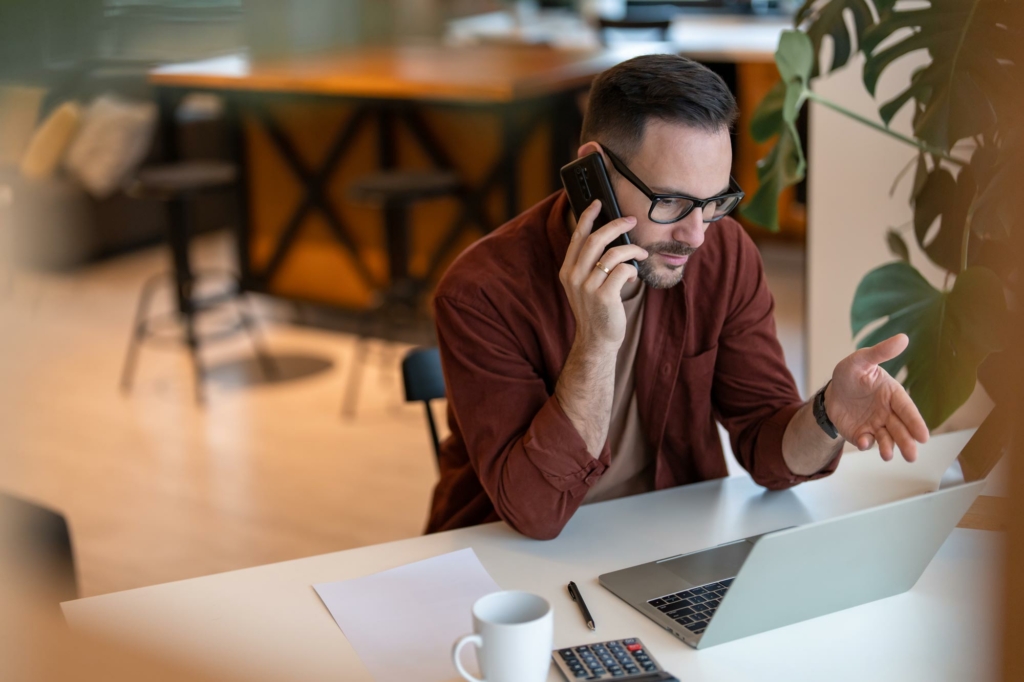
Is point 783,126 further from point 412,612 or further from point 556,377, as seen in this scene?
point 412,612

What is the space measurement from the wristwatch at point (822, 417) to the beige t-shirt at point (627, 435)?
0.26 metres

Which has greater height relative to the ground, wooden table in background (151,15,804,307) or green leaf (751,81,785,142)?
green leaf (751,81,785,142)

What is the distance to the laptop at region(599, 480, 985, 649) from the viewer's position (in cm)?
88

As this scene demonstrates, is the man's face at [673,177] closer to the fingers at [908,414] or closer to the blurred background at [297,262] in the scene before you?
the fingers at [908,414]

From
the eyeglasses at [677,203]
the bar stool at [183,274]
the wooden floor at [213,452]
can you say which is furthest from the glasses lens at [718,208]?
the bar stool at [183,274]

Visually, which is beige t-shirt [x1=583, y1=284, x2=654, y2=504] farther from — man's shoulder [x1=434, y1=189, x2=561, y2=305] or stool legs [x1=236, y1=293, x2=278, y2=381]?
stool legs [x1=236, y1=293, x2=278, y2=381]

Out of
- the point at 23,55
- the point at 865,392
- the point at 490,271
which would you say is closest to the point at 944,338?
the point at 865,392

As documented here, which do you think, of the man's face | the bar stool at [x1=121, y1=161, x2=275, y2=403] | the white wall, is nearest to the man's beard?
the man's face

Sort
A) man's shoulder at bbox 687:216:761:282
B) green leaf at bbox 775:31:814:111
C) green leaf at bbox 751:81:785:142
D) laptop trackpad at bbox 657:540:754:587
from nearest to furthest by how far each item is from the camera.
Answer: laptop trackpad at bbox 657:540:754:587 < man's shoulder at bbox 687:216:761:282 < green leaf at bbox 775:31:814:111 < green leaf at bbox 751:81:785:142

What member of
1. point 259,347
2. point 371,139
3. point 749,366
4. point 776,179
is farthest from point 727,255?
point 259,347

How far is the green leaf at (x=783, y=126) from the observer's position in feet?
5.14

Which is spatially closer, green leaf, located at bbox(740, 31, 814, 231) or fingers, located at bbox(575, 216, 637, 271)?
fingers, located at bbox(575, 216, 637, 271)

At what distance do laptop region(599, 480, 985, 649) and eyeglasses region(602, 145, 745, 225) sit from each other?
1.41 ft

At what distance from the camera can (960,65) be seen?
4.83 feet
